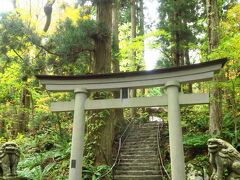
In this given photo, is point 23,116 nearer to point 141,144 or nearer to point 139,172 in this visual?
point 141,144

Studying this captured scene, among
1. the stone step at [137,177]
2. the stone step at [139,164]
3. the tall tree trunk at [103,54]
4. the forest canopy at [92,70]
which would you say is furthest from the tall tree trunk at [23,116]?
the stone step at [137,177]

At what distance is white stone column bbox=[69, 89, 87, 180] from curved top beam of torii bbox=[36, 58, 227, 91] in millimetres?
331

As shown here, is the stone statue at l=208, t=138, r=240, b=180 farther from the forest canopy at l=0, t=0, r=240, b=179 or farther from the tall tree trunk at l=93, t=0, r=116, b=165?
the tall tree trunk at l=93, t=0, r=116, b=165

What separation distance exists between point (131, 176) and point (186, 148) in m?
2.25

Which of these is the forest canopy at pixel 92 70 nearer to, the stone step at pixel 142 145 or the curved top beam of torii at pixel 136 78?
the stone step at pixel 142 145

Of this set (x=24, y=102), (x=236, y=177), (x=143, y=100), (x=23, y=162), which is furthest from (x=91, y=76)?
(x=24, y=102)

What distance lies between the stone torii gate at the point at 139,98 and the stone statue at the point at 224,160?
3.43 ft

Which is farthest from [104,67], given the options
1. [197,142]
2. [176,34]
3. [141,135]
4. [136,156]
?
[176,34]

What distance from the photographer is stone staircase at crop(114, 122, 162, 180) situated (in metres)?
10.2

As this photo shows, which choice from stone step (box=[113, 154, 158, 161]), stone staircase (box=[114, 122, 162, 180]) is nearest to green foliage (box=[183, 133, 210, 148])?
stone staircase (box=[114, 122, 162, 180])

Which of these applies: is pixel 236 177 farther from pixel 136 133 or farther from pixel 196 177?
pixel 136 133

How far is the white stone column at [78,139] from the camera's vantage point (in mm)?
7340

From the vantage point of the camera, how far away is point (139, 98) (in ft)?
23.7

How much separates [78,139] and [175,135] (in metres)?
2.52
